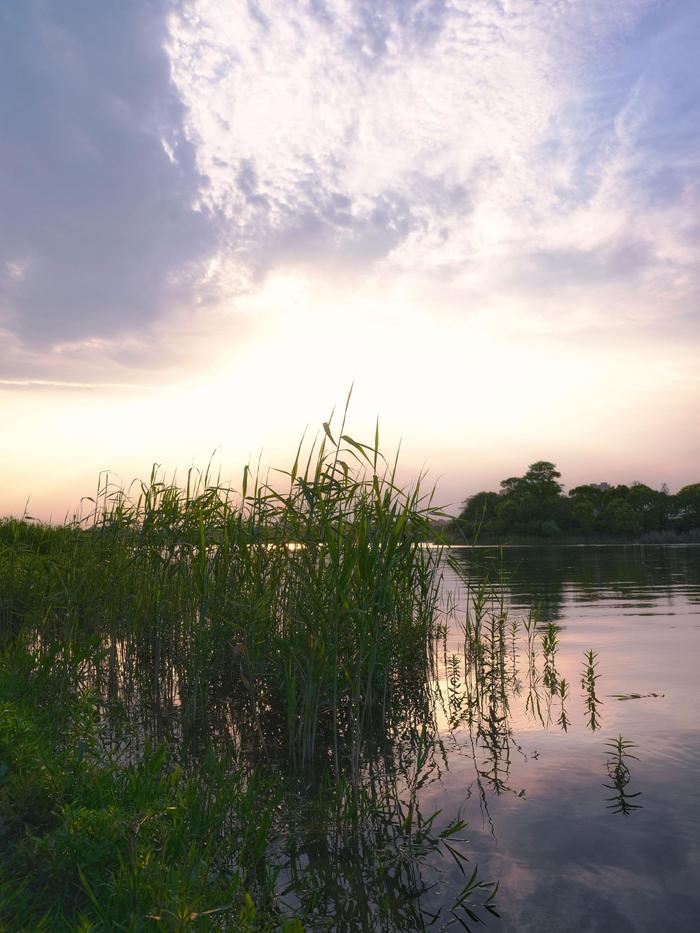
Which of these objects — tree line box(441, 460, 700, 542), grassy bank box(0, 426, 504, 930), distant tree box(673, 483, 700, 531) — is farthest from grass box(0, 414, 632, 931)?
distant tree box(673, 483, 700, 531)

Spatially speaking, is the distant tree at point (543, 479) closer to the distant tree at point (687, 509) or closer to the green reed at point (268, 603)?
the distant tree at point (687, 509)

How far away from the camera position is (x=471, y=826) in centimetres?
560

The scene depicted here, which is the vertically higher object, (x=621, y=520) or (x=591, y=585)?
(x=621, y=520)

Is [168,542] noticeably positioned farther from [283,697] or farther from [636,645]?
[636,645]

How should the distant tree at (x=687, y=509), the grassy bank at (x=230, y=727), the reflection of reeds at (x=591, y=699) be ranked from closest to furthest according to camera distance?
the grassy bank at (x=230, y=727) → the reflection of reeds at (x=591, y=699) → the distant tree at (x=687, y=509)

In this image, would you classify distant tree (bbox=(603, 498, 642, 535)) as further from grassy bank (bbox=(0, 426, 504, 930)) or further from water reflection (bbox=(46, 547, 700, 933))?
grassy bank (bbox=(0, 426, 504, 930))

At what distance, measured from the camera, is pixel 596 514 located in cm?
9956

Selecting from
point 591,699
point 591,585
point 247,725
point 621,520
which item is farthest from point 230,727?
point 621,520

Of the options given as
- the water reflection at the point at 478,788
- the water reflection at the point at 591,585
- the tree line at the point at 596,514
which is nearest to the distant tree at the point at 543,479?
the tree line at the point at 596,514

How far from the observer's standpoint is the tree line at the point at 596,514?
9088 cm

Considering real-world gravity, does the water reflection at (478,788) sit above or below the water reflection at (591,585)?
below

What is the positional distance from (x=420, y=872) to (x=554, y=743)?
3209 mm

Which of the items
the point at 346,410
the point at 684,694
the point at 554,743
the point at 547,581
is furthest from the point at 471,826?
the point at 547,581

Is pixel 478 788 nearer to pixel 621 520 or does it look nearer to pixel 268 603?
pixel 268 603
